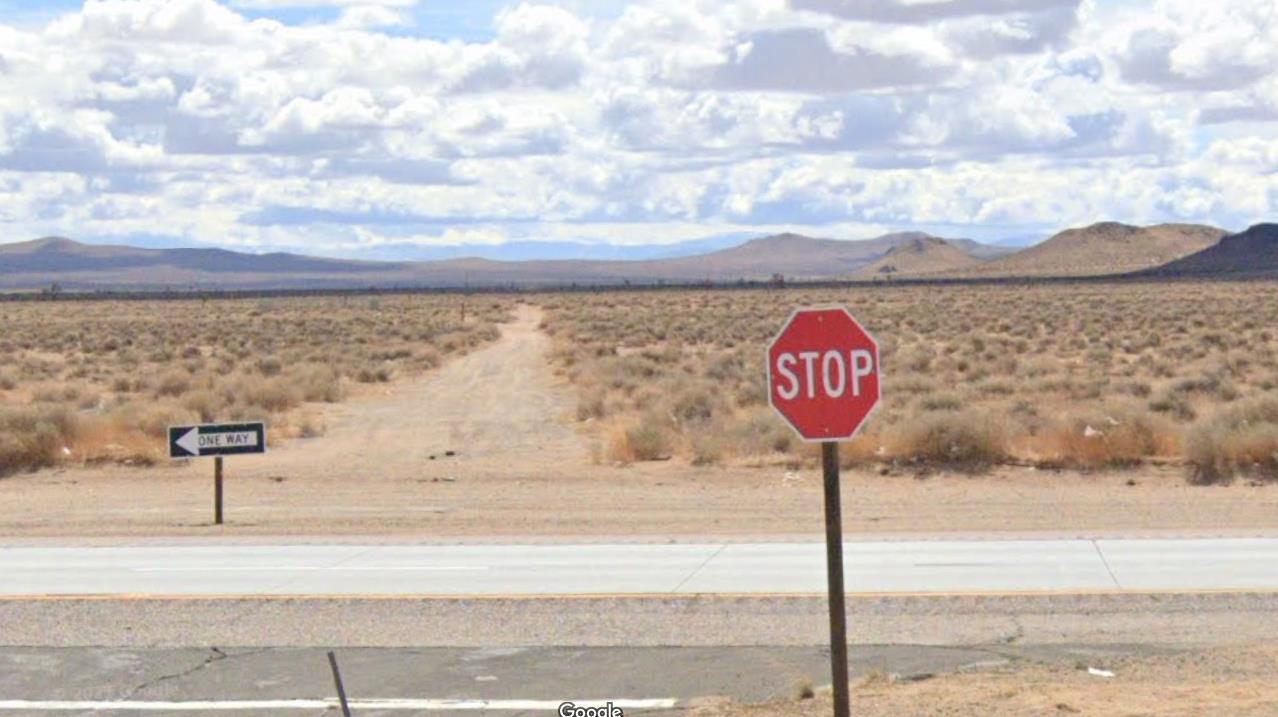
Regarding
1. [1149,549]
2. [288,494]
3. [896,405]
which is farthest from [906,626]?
[896,405]

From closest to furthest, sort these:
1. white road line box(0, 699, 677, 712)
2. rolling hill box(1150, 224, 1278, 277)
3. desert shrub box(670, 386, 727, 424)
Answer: white road line box(0, 699, 677, 712) < desert shrub box(670, 386, 727, 424) < rolling hill box(1150, 224, 1278, 277)

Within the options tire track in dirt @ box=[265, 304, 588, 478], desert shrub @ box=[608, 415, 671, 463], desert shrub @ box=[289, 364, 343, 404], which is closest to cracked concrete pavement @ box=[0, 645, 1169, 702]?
tire track in dirt @ box=[265, 304, 588, 478]

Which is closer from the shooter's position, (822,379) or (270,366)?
(822,379)

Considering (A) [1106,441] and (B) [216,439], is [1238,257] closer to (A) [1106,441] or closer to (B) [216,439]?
(A) [1106,441]

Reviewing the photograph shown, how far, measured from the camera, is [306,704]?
1027cm

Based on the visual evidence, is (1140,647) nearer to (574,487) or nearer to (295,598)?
(295,598)

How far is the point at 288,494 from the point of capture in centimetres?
2319

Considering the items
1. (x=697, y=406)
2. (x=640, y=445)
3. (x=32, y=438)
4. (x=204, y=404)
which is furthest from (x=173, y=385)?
(x=640, y=445)

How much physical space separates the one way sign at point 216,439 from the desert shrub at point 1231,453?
38.8ft

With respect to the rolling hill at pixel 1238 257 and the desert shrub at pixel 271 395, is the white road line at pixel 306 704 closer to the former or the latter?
Result: the desert shrub at pixel 271 395

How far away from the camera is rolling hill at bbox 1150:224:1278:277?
149 m

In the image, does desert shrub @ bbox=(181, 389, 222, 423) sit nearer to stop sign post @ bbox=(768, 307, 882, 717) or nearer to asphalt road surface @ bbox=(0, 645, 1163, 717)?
asphalt road surface @ bbox=(0, 645, 1163, 717)

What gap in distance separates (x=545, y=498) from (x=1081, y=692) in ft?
43.0

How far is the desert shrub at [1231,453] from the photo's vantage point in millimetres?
22234
